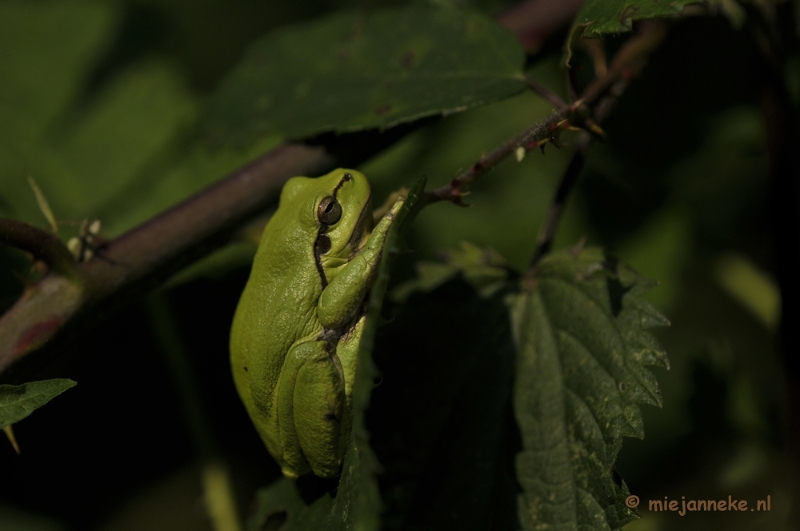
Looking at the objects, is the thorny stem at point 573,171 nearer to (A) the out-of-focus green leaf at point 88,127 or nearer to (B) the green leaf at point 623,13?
(B) the green leaf at point 623,13

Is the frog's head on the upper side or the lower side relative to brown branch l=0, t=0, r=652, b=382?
lower

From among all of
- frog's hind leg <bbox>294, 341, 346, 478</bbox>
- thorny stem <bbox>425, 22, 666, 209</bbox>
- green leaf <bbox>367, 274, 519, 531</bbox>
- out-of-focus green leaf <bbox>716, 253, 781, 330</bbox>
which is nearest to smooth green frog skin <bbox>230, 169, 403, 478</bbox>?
frog's hind leg <bbox>294, 341, 346, 478</bbox>

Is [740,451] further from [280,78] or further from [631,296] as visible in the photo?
[280,78]

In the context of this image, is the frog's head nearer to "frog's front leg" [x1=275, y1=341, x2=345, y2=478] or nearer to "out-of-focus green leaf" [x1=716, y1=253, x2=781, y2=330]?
"frog's front leg" [x1=275, y1=341, x2=345, y2=478]

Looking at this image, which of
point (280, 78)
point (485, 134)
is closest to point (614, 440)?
point (280, 78)

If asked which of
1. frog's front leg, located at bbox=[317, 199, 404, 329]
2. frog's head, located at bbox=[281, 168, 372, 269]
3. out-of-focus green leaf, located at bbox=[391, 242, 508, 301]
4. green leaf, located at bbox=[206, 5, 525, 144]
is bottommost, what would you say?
out-of-focus green leaf, located at bbox=[391, 242, 508, 301]

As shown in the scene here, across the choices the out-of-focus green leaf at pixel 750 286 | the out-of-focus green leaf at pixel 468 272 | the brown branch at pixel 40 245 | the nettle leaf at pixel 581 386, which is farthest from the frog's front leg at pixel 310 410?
the out-of-focus green leaf at pixel 750 286
